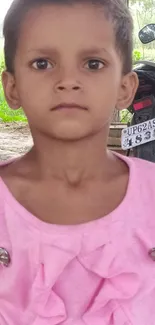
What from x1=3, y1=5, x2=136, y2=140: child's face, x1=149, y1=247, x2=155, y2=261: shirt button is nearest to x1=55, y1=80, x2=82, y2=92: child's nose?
x1=3, y1=5, x2=136, y2=140: child's face

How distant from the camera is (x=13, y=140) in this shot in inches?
291

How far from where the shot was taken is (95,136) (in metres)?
1.60

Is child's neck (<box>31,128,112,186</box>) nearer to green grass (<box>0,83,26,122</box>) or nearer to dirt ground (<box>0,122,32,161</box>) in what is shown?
dirt ground (<box>0,122,32,161</box>)

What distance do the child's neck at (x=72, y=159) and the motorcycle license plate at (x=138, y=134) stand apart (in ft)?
6.06

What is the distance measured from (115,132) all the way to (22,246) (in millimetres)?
3498

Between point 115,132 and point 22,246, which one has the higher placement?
point 22,246

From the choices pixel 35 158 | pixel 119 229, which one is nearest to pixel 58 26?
pixel 35 158

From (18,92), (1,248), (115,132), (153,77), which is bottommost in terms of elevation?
(115,132)

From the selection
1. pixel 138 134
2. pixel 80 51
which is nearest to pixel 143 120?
pixel 138 134

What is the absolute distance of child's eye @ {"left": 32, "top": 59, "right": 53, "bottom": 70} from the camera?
1502 mm

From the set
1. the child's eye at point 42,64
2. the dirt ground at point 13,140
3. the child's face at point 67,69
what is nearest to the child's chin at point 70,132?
the child's face at point 67,69

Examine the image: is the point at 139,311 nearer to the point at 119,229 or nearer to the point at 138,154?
the point at 119,229

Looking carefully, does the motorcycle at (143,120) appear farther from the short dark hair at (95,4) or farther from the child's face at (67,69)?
the child's face at (67,69)

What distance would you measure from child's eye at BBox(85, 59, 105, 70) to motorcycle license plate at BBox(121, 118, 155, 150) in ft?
6.50
